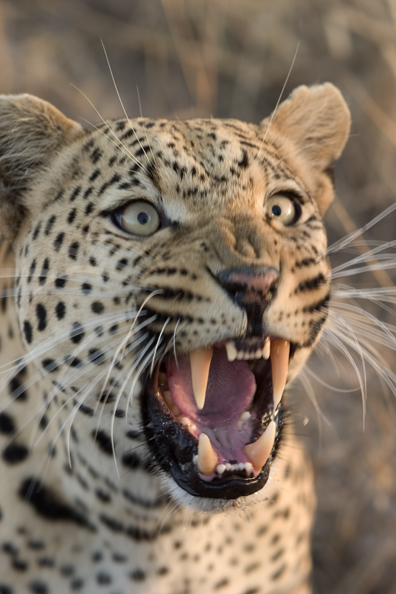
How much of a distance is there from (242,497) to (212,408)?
0.31m

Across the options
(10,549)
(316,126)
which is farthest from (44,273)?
(316,126)

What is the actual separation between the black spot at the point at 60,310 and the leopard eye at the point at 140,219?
0.29 m

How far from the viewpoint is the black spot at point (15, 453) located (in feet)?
8.24

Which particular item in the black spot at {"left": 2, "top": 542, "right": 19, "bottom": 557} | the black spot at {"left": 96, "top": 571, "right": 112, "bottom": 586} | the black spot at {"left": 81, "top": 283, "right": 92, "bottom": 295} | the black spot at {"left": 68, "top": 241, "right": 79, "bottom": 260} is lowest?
the black spot at {"left": 96, "top": 571, "right": 112, "bottom": 586}

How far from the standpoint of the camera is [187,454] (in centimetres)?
217

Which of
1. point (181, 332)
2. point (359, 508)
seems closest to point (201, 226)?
point (181, 332)

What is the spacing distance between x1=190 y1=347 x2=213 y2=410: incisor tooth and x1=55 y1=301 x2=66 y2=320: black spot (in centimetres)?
40

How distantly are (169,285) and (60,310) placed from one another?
38 centimetres

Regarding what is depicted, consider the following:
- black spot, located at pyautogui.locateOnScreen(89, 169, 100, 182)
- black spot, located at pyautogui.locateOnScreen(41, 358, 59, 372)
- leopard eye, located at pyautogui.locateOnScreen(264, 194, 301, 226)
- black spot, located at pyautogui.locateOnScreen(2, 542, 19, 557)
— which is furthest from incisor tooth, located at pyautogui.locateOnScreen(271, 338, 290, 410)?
black spot, located at pyautogui.locateOnScreen(2, 542, 19, 557)

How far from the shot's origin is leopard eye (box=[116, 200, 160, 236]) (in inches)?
87.4

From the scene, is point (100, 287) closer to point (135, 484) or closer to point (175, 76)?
point (135, 484)

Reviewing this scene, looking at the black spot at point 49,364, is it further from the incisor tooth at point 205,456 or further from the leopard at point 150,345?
the incisor tooth at point 205,456

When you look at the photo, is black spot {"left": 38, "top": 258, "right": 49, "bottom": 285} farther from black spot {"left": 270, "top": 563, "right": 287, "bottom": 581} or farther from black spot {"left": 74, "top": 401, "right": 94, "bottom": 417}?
black spot {"left": 270, "top": 563, "right": 287, "bottom": 581}

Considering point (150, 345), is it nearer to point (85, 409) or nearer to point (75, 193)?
point (85, 409)
